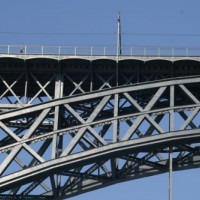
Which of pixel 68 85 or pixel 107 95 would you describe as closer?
pixel 107 95

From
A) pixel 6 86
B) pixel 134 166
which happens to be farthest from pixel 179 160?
pixel 6 86

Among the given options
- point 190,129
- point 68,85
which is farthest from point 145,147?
point 68,85

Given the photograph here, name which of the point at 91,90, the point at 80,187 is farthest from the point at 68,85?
the point at 80,187

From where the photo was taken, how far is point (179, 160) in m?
49.5

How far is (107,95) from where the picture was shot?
45906 mm

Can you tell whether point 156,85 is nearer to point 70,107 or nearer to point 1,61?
point 70,107

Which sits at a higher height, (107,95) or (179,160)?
(107,95)

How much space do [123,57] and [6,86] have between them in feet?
18.3

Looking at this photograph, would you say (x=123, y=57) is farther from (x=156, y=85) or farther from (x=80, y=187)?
(x=80, y=187)

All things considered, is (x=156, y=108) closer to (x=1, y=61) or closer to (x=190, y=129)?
(x=190, y=129)

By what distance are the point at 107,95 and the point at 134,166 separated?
14.5 feet

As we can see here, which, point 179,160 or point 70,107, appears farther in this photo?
point 179,160

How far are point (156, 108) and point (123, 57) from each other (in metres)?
2.87

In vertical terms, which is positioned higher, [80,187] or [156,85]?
[156,85]
